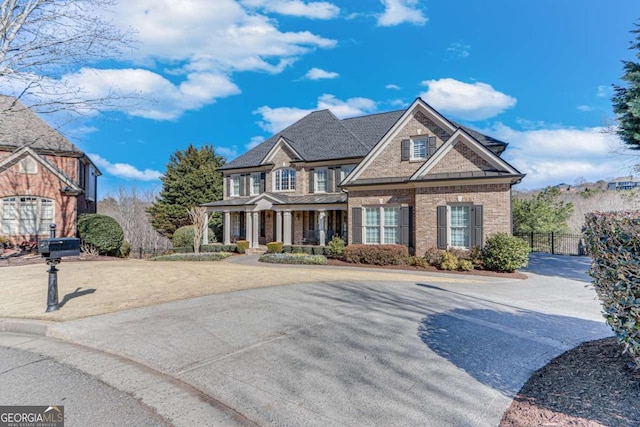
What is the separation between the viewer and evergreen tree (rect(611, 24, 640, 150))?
12.5 metres

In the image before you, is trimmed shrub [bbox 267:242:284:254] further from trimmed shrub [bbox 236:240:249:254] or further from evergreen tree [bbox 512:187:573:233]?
evergreen tree [bbox 512:187:573:233]

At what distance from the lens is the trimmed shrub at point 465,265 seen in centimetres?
1431

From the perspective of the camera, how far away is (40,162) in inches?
795

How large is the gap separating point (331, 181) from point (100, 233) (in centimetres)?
1485

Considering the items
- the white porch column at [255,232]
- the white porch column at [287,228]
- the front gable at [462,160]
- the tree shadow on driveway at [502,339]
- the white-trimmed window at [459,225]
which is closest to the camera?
the tree shadow on driveway at [502,339]

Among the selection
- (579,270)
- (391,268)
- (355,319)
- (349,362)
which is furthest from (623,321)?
(579,270)

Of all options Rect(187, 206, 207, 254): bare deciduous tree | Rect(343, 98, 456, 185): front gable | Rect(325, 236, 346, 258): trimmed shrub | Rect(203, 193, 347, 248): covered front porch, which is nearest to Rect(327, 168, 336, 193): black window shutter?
Rect(203, 193, 347, 248): covered front porch

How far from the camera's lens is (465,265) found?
14.4 m

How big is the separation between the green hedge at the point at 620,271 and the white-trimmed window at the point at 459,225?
12.1m

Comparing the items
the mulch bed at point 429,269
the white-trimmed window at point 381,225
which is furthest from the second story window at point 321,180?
the mulch bed at point 429,269

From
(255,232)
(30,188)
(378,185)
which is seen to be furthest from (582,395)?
(30,188)

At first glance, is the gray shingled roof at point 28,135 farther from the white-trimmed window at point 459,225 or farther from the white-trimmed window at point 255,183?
the white-trimmed window at point 459,225

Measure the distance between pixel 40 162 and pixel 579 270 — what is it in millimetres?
29579

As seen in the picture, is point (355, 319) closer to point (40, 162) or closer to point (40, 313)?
point (40, 313)
